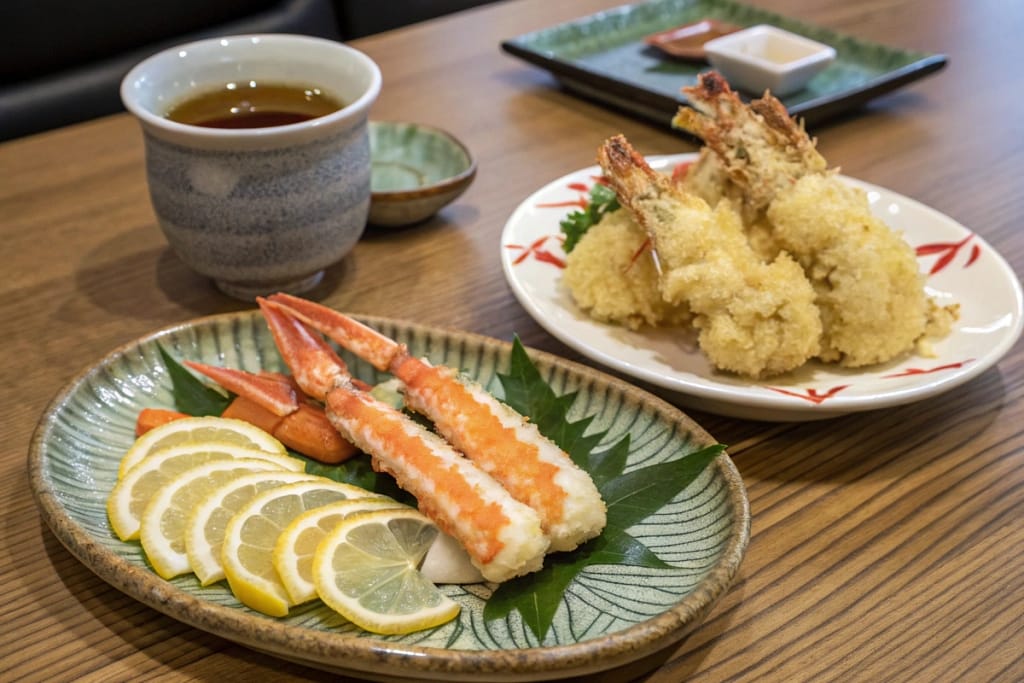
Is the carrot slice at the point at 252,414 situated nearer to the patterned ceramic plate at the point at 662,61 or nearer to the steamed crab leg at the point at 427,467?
the steamed crab leg at the point at 427,467

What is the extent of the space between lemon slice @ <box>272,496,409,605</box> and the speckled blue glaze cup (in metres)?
0.51

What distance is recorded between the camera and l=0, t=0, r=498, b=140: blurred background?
2846 millimetres

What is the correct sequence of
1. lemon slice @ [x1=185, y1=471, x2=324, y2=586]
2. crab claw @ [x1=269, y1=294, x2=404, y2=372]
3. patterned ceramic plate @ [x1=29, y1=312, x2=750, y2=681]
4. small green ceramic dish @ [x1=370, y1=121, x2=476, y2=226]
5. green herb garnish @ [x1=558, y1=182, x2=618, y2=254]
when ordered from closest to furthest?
patterned ceramic plate @ [x1=29, y1=312, x2=750, y2=681]
lemon slice @ [x1=185, y1=471, x2=324, y2=586]
crab claw @ [x1=269, y1=294, x2=404, y2=372]
green herb garnish @ [x1=558, y1=182, x2=618, y2=254]
small green ceramic dish @ [x1=370, y1=121, x2=476, y2=226]

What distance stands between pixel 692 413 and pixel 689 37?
1427 millimetres

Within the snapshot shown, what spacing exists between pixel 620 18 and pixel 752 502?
1709 mm

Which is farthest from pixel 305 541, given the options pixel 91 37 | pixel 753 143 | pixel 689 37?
pixel 91 37

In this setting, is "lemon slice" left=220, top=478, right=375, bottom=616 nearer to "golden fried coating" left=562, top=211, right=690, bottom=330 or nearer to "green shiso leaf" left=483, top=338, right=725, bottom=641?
"green shiso leaf" left=483, top=338, right=725, bottom=641

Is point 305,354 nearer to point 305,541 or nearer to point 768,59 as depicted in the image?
point 305,541

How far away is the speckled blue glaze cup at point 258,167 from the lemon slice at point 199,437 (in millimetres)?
336

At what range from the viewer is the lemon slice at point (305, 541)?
0.90m

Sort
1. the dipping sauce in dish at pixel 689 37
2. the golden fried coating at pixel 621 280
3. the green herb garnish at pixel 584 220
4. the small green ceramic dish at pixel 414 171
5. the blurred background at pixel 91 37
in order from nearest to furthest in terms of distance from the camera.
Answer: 1. the golden fried coating at pixel 621 280
2. the green herb garnish at pixel 584 220
3. the small green ceramic dish at pixel 414 171
4. the dipping sauce in dish at pixel 689 37
5. the blurred background at pixel 91 37

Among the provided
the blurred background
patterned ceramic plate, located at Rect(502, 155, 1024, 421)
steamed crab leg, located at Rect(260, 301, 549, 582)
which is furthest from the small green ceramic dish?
the blurred background

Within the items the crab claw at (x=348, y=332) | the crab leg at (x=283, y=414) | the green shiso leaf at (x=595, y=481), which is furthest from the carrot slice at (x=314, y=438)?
the green shiso leaf at (x=595, y=481)

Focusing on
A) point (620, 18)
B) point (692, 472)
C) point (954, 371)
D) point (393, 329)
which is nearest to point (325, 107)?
point (393, 329)
